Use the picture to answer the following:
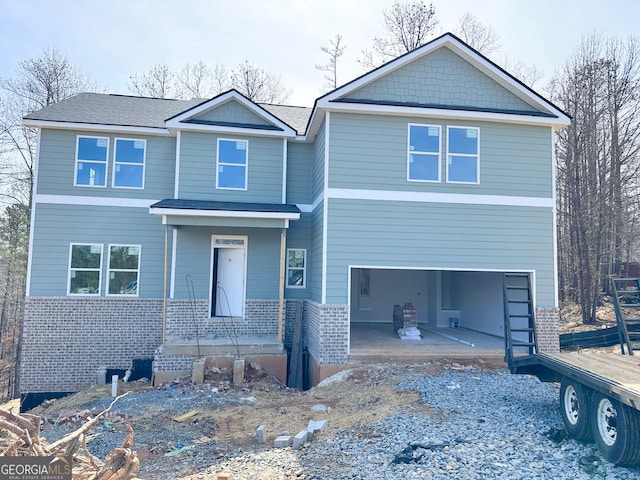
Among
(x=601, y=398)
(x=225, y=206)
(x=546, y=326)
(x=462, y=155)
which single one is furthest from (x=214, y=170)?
(x=601, y=398)

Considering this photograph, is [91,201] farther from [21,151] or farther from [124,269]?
[21,151]

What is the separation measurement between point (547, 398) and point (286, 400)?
187 inches

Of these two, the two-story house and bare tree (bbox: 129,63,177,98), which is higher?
bare tree (bbox: 129,63,177,98)

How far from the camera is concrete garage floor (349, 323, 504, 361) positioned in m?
9.29

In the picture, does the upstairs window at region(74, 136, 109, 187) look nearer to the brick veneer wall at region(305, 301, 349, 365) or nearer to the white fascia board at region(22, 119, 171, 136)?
the white fascia board at region(22, 119, 171, 136)

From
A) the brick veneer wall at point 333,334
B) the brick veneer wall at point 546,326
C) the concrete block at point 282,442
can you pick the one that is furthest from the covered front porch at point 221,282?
the brick veneer wall at point 546,326

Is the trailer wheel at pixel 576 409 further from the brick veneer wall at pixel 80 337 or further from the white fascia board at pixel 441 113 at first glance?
the brick veneer wall at pixel 80 337

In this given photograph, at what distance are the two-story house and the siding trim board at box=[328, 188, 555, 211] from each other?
0.11 ft

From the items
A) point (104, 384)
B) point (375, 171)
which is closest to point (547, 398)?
point (375, 171)

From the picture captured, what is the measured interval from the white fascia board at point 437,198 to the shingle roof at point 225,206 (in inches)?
69.6

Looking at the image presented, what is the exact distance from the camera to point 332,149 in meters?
9.34

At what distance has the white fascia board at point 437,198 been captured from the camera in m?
9.37

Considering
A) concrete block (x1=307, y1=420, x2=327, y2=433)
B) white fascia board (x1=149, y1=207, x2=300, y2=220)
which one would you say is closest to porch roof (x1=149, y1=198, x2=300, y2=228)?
white fascia board (x1=149, y1=207, x2=300, y2=220)

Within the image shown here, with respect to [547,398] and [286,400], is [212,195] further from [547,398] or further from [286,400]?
[547,398]
